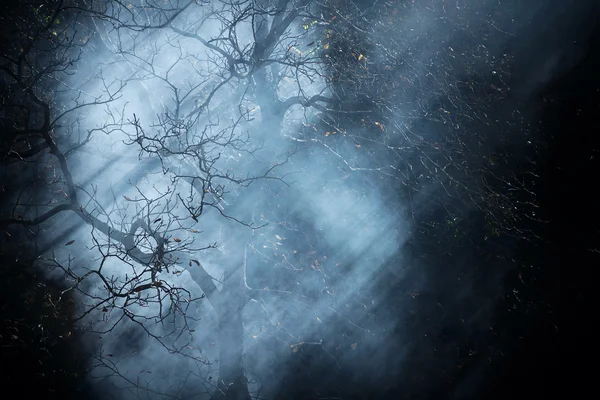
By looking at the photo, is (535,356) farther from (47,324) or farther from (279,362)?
(47,324)

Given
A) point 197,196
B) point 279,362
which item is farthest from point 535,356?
point 197,196

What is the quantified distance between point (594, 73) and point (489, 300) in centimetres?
449

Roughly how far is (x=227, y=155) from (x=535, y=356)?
7323mm

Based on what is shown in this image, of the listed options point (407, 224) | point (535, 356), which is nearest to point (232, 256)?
point (407, 224)

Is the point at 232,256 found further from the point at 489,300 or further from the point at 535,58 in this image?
the point at 535,58

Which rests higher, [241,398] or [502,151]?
[502,151]

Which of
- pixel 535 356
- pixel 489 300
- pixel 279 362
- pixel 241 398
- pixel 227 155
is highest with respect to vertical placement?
pixel 227 155

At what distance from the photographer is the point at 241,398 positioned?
604 cm

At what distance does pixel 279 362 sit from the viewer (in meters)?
8.43

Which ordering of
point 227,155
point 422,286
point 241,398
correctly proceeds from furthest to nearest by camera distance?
point 227,155 → point 422,286 → point 241,398

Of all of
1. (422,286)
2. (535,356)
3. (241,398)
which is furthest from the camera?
(422,286)

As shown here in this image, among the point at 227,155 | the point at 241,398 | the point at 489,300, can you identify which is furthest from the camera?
the point at 227,155

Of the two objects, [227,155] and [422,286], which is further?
[227,155]

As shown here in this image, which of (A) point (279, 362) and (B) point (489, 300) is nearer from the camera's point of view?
(B) point (489, 300)
